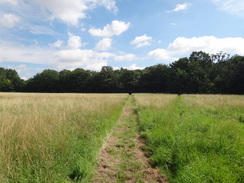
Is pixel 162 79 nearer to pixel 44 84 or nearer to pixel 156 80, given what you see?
pixel 156 80

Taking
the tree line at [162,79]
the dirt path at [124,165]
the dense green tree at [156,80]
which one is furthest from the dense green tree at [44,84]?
the dirt path at [124,165]

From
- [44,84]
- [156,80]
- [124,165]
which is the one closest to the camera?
[124,165]

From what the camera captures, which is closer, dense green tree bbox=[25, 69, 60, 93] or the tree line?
the tree line

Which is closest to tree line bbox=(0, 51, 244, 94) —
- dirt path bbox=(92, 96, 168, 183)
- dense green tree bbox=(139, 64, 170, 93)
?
dense green tree bbox=(139, 64, 170, 93)

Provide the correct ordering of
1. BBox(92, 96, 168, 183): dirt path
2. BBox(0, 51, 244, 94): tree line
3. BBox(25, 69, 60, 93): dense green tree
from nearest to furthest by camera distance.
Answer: BBox(92, 96, 168, 183): dirt path, BBox(0, 51, 244, 94): tree line, BBox(25, 69, 60, 93): dense green tree

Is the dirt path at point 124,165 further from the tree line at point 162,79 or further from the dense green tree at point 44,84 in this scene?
the dense green tree at point 44,84

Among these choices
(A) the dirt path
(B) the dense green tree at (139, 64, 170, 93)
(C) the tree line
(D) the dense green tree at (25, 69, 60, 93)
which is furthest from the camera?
(D) the dense green tree at (25, 69, 60, 93)

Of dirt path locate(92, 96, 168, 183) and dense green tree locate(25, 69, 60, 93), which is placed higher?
dense green tree locate(25, 69, 60, 93)

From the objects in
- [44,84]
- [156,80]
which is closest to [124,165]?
[156,80]

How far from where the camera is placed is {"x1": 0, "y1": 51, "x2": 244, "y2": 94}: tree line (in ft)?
159

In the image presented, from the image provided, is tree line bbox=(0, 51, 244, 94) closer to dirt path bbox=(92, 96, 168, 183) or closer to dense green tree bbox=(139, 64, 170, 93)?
dense green tree bbox=(139, 64, 170, 93)

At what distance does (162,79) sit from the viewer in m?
61.2

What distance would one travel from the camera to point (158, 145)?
4.46 metres

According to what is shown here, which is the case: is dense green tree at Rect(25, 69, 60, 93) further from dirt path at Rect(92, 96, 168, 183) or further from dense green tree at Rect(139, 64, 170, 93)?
dirt path at Rect(92, 96, 168, 183)
